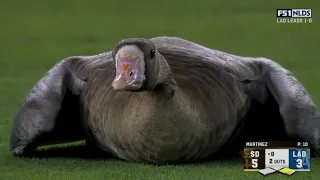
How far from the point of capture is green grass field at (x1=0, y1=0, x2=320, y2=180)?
10.4m

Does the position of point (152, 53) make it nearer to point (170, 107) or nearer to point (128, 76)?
point (128, 76)

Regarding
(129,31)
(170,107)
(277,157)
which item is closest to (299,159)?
(277,157)

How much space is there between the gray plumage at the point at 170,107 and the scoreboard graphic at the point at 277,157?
0.11 m

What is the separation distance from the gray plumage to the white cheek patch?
5 cm

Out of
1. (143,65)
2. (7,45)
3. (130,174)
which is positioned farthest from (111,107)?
(7,45)

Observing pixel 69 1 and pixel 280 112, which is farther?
pixel 69 1

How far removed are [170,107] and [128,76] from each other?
0.58 m

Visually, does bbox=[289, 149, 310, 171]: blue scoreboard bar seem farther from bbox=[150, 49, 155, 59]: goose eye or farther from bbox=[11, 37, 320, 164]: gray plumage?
bbox=[150, 49, 155, 59]: goose eye

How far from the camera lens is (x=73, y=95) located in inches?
277

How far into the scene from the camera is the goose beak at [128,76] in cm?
524

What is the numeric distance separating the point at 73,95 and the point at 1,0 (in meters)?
8.63

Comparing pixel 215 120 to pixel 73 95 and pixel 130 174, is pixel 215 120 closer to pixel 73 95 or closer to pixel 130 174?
pixel 130 174

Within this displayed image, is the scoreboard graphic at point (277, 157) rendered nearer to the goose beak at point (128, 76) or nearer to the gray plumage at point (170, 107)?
the gray plumage at point (170, 107)

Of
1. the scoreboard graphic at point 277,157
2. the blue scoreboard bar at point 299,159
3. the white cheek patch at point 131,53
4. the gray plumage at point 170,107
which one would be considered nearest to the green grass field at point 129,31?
the gray plumage at point 170,107
